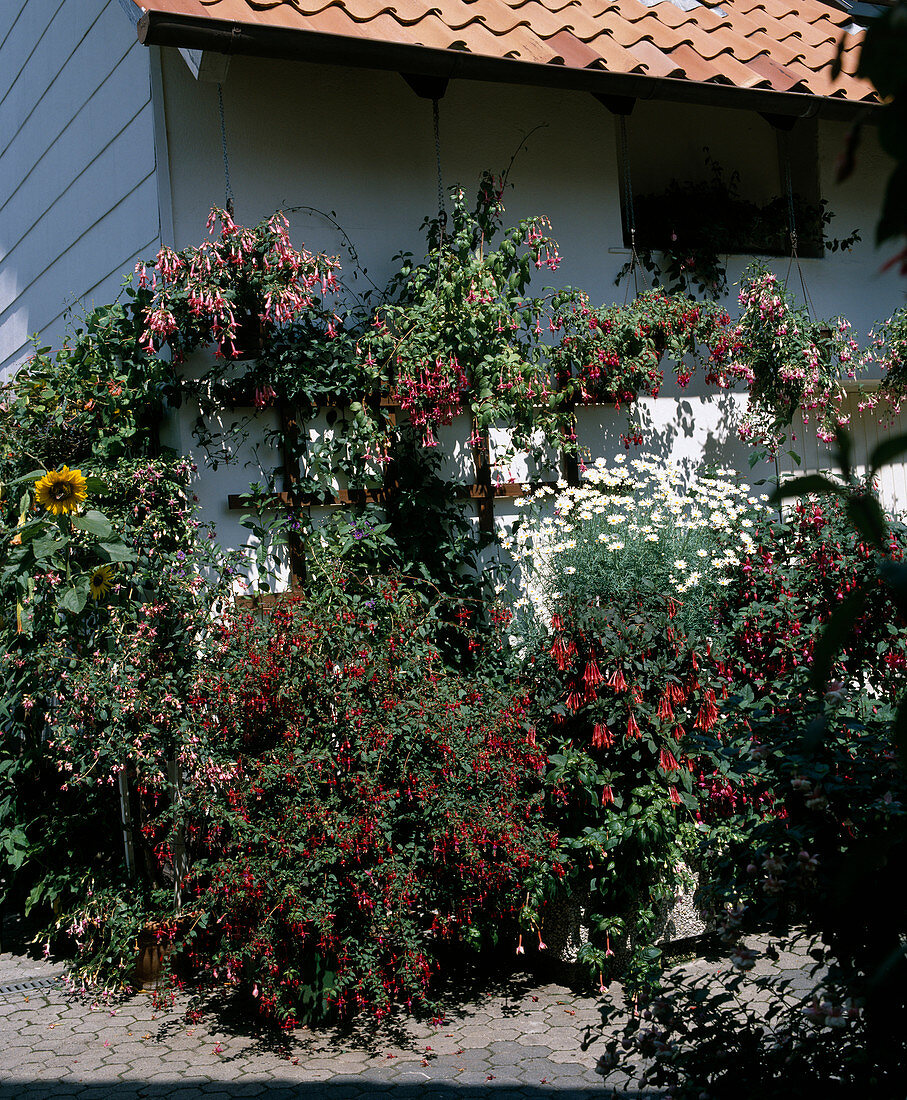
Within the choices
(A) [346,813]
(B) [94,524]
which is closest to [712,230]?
(B) [94,524]

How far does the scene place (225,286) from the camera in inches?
207

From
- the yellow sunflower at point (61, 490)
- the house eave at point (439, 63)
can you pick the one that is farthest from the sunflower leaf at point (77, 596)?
the house eave at point (439, 63)

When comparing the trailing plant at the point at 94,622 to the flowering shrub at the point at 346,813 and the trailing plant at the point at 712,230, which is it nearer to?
the flowering shrub at the point at 346,813

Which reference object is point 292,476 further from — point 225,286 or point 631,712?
point 631,712

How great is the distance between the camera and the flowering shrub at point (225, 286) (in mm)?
5160

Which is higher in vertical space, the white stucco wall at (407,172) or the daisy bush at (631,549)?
the white stucco wall at (407,172)

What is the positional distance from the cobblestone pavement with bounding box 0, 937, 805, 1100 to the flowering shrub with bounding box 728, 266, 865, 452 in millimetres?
3405

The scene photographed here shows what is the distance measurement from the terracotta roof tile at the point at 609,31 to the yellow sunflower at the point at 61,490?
2115mm

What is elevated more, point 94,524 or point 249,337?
point 249,337

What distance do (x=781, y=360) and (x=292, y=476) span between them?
10.2ft

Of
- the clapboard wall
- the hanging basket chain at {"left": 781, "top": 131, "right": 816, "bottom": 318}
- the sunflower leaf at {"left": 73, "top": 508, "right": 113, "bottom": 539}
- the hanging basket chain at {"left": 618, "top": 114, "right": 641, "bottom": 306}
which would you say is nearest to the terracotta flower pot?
the sunflower leaf at {"left": 73, "top": 508, "right": 113, "bottom": 539}

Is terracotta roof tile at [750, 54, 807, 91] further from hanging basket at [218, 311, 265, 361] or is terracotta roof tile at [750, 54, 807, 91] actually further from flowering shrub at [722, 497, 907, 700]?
hanging basket at [218, 311, 265, 361]

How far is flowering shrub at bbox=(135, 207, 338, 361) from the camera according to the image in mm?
5160

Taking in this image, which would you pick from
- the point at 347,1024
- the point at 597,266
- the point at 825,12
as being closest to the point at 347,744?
the point at 347,1024
